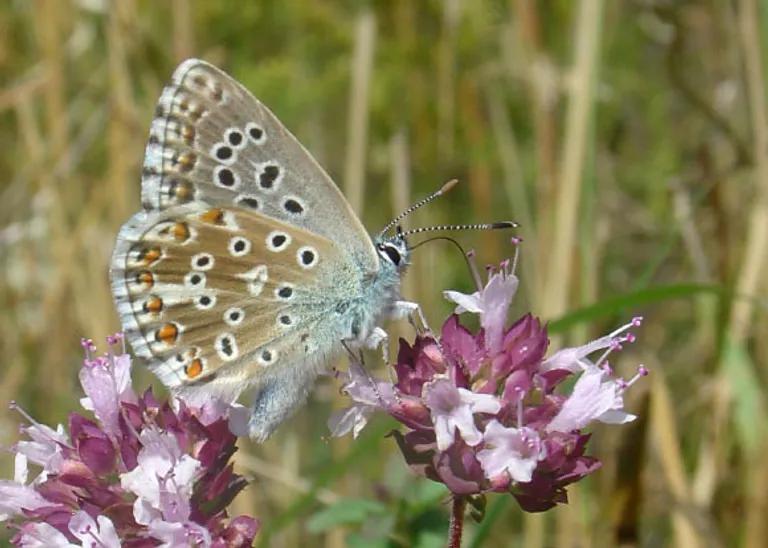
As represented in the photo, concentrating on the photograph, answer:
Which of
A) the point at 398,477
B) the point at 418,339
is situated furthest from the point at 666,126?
the point at 418,339

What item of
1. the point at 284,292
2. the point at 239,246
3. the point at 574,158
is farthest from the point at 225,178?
the point at 574,158

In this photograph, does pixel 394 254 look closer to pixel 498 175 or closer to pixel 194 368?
pixel 194 368

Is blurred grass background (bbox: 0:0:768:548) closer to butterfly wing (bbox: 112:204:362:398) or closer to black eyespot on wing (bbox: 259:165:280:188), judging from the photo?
butterfly wing (bbox: 112:204:362:398)

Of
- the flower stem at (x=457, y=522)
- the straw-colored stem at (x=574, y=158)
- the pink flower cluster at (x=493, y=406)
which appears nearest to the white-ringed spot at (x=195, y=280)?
the pink flower cluster at (x=493, y=406)

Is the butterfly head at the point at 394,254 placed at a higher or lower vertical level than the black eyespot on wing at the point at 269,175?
lower

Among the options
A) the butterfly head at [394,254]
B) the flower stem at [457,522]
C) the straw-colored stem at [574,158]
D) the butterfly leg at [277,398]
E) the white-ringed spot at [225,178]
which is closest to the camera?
the flower stem at [457,522]

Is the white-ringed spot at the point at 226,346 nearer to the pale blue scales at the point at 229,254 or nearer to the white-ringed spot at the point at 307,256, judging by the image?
the pale blue scales at the point at 229,254

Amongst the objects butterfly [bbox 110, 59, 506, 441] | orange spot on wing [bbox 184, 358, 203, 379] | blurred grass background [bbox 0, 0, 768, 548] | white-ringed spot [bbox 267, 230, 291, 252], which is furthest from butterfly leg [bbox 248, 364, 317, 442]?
blurred grass background [bbox 0, 0, 768, 548]

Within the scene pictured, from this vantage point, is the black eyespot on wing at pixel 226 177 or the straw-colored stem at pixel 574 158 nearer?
the black eyespot on wing at pixel 226 177
